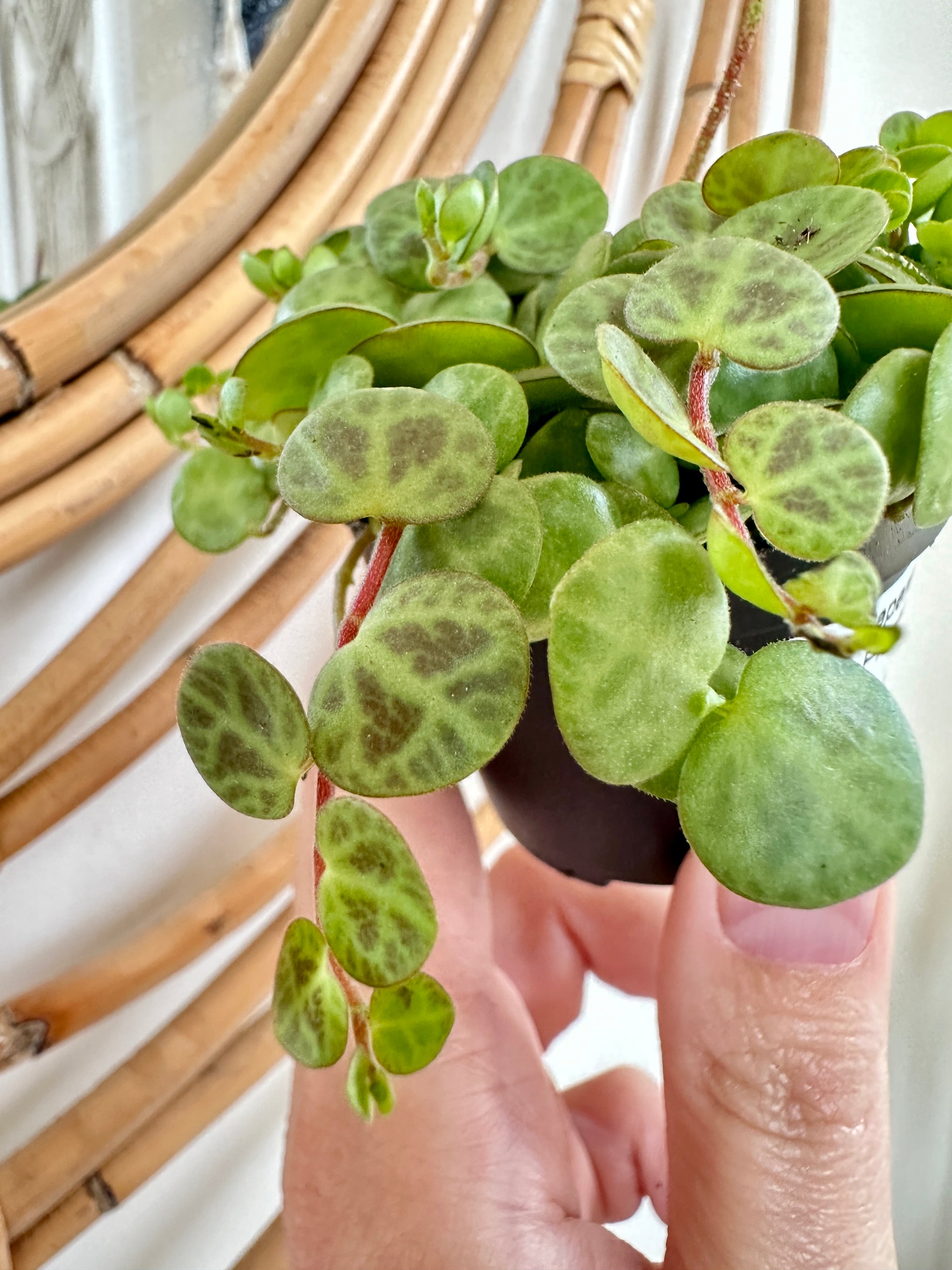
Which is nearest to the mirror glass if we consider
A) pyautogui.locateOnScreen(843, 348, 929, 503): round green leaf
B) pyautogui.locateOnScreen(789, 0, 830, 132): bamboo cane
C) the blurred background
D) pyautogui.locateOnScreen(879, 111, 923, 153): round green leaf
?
the blurred background

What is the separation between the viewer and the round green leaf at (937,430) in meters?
0.17

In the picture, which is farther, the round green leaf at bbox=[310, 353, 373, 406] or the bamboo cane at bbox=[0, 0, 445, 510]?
the bamboo cane at bbox=[0, 0, 445, 510]

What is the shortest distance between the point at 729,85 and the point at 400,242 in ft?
0.38

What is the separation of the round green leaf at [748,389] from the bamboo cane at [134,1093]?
47cm

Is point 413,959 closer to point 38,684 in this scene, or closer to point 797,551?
point 797,551

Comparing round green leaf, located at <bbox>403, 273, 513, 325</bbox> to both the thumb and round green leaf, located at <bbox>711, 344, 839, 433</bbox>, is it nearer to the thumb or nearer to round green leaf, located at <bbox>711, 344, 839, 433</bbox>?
round green leaf, located at <bbox>711, 344, 839, 433</bbox>

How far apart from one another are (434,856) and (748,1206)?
6.8 inches

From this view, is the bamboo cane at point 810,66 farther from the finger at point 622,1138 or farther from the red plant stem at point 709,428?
the finger at point 622,1138

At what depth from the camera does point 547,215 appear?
11.5 inches

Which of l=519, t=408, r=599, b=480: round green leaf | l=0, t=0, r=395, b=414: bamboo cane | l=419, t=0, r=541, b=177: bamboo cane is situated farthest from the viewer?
l=419, t=0, r=541, b=177: bamboo cane

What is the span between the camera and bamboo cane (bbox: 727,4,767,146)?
57 cm

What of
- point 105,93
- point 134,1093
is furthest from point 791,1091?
point 105,93

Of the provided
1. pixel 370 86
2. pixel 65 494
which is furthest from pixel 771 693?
pixel 370 86

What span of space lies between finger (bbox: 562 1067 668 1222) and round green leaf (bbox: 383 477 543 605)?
39cm
